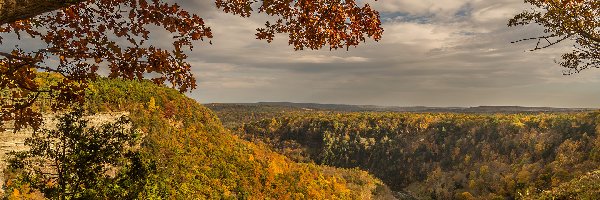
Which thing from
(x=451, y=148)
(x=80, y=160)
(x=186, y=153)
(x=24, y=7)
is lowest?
(x=451, y=148)

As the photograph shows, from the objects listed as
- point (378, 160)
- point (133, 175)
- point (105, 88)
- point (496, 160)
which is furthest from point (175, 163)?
point (378, 160)

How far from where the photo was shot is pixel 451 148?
138m

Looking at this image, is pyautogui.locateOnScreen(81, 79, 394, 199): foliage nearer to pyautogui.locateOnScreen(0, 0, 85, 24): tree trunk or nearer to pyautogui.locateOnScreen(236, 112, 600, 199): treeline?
pyautogui.locateOnScreen(0, 0, 85, 24): tree trunk

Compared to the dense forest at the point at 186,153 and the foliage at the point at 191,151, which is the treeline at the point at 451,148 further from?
the dense forest at the point at 186,153

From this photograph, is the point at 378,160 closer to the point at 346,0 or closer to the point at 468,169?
the point at 468,169

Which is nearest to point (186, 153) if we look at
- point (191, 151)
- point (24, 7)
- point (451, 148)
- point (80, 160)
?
point (191, 151)

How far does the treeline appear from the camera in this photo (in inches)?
3885

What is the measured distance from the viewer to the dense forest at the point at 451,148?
98.5m

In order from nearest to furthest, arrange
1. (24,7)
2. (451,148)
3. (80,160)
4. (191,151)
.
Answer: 1. (24,7)
2. (80,160)
3. (191,151)
4. (451,148)

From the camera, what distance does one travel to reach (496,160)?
120m

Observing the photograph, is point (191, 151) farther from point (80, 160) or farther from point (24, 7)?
point (24, 7)

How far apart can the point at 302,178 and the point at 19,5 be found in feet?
174

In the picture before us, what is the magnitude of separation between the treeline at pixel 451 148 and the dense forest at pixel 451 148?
0.16 metres

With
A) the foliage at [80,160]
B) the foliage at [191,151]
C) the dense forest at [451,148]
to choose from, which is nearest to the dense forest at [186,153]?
the foliage at [191,151]
